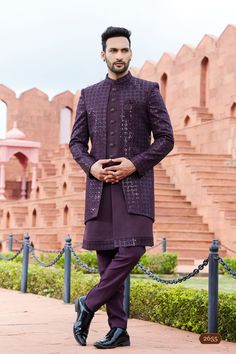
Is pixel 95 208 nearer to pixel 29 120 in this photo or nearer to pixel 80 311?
pixel 80 311

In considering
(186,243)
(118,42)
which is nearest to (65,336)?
(118,42)

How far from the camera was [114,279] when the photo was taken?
500 centimetres

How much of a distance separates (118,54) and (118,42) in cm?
8

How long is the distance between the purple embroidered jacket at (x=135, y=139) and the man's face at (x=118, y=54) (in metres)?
0.12

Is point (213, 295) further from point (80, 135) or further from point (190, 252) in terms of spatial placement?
point (190, 252)

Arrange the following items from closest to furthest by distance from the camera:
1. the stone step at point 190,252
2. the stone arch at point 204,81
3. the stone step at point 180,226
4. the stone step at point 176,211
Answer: the stone step at point 190,252 < the stone step at point 180,226 < the stone step at point 176,211 < the stone arch at point 204,81

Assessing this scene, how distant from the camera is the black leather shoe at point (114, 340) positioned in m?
5.05

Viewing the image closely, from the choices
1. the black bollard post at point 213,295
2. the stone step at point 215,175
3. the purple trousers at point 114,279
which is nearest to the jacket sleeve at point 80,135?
the purple trousers at point 114,279

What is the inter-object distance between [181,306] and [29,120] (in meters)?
30.3

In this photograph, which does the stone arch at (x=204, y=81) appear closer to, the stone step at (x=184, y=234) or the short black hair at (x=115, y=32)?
the stone step at (x=184, y=234)

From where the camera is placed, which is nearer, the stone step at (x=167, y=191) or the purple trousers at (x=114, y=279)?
the purple trousers at (x=114, y=279)

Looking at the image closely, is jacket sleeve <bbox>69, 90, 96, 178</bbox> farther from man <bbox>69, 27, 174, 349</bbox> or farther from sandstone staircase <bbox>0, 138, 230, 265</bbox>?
sandstone staircase <bbox>0, 138, 230, 265</bbox>

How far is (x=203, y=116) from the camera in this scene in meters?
26.4

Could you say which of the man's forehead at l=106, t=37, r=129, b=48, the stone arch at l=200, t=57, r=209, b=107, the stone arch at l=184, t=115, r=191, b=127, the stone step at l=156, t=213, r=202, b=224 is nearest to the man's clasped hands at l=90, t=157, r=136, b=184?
the man's forehead at l=106, t=37, r=129, b=48
